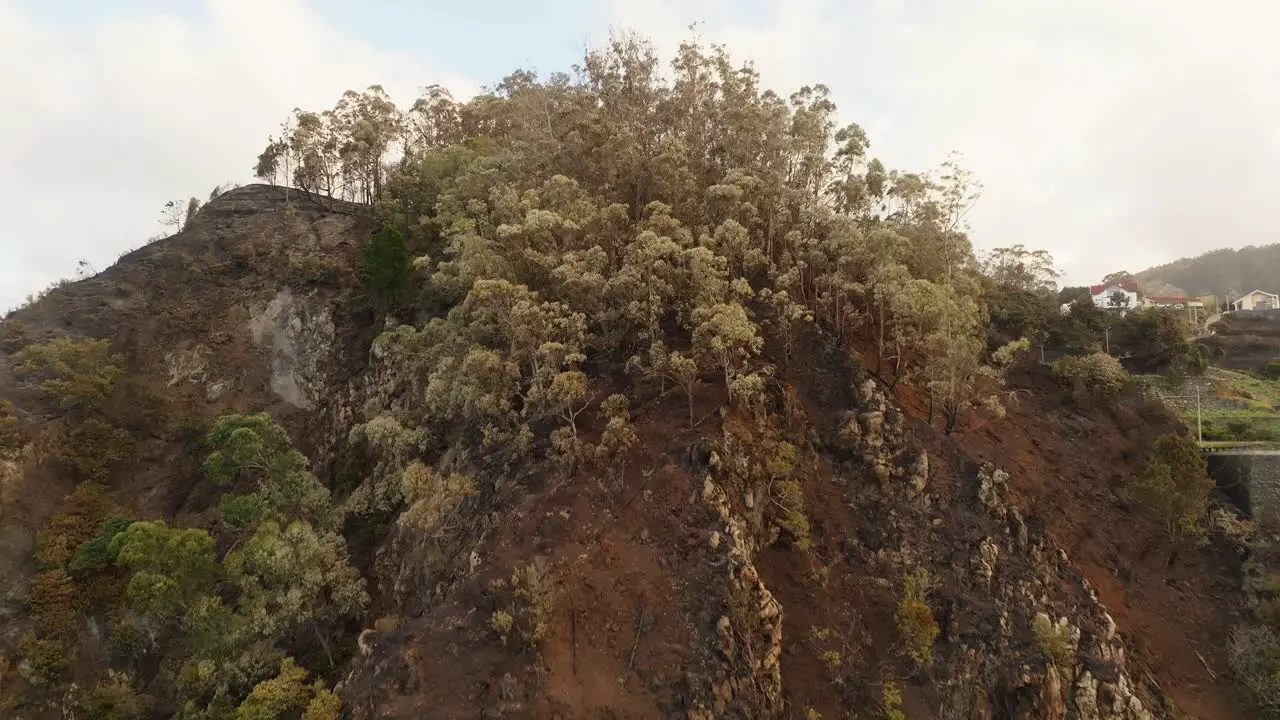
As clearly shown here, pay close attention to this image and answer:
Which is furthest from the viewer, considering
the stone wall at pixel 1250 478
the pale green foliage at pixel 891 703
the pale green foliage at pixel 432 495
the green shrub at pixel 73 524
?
the green shrub at pixel 73 524

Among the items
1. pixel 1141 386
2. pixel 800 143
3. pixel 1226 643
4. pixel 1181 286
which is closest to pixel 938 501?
pixel 1226 643

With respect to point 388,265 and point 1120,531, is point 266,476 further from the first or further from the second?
point 1120,531

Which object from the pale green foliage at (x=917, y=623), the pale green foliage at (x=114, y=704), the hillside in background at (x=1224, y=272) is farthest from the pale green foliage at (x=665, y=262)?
the hillside in background at (x=1224, y=272)

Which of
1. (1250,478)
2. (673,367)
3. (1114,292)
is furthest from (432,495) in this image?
(1114,292)

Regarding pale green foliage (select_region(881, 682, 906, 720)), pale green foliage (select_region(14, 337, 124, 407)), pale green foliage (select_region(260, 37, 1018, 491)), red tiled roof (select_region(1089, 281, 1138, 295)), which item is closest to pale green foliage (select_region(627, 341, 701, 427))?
pale green foliage (select_region(260, 37, 1018, 491))

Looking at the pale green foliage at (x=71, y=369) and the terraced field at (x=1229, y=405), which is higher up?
the pale green foliage at (x=71, y=369)

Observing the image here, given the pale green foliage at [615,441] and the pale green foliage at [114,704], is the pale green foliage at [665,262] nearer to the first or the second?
the pale green foliage at [615,441]

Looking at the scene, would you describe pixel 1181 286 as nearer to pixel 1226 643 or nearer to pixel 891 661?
pixel 1226 643

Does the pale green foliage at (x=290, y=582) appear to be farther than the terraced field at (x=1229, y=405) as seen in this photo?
No
